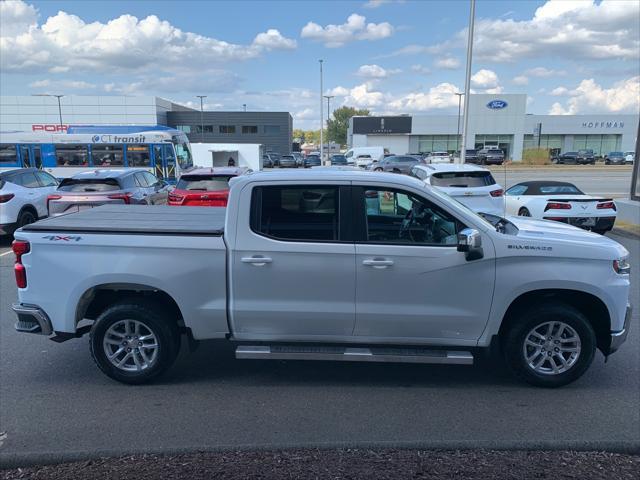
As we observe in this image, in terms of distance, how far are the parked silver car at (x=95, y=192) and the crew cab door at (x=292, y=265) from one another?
7.27 meters

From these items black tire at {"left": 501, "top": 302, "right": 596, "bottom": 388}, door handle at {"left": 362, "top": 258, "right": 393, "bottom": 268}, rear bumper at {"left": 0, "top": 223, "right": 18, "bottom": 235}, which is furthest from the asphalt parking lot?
rear bumper at {"left": 0, "top": 223, "right": 18, "bottom": 235}

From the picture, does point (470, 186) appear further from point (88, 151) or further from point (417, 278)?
point (88, 151)

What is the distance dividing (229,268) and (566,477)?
278 centimetres

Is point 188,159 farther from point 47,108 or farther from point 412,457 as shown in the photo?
point 47,108

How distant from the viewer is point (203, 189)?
33.8ft

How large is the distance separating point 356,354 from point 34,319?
280 cm

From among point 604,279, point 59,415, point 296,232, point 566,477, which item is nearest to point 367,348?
point 296,232

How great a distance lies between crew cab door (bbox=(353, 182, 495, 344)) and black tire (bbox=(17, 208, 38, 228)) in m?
10.4

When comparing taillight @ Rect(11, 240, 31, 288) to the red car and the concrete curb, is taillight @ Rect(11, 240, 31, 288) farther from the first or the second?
the red car

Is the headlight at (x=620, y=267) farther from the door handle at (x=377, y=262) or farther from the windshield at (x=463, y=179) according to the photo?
the windshield at (x=463, y=179)

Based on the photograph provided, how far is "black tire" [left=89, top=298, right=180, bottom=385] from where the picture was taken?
14.4ft

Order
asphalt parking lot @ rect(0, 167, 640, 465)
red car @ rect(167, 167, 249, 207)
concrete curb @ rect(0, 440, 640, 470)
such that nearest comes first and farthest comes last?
1. concrete curb @ rect(0, 440, 640, 470)
2. asphalt parking lot @ rect(0, 167, 640, 465)
3. red car @ rect(167, 167, 249, 207)

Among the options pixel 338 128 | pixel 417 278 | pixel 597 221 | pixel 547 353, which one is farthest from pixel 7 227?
pixel 338 128

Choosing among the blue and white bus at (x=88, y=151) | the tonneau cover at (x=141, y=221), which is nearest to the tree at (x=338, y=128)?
the blue and white bus at (x=88, y=151)
